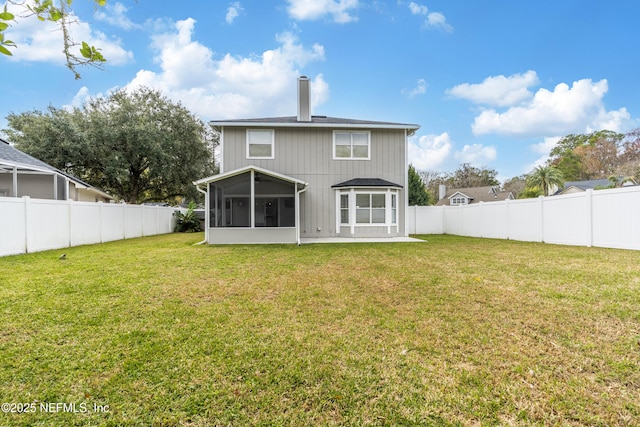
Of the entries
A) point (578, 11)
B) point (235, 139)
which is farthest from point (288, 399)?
point (578, 11)

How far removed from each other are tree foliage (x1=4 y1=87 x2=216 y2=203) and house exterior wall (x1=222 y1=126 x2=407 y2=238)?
918 cm

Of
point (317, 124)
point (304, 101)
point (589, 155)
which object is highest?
point (589, 155)

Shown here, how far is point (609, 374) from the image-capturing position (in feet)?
7.05

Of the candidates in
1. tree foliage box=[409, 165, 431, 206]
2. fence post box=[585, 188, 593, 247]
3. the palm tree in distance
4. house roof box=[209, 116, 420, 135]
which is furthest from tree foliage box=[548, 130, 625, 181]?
house roof box=[209, 116, 420, 135]

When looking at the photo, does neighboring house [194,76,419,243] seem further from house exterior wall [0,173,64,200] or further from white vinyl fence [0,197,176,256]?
house exterior wall [0,173,64,200]

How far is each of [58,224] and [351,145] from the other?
10759 millimetres

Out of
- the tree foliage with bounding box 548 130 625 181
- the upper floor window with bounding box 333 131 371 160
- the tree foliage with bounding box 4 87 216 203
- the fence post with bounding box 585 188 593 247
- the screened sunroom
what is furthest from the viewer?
the tree foliage with bounding box 548 130 625 181

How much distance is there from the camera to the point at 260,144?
12.5 meters

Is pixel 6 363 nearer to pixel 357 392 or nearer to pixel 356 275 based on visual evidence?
pixel 357 392

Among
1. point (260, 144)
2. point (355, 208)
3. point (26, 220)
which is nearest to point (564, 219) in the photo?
point (355, 208)

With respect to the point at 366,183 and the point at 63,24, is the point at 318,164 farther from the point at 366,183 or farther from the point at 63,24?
the point at 63,24

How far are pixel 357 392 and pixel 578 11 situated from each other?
1551cm

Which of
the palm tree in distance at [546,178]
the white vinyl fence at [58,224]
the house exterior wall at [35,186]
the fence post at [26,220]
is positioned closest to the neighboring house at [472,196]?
the palm tree in distance at [546,178]

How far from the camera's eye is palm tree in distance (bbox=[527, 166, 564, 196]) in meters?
29.7
